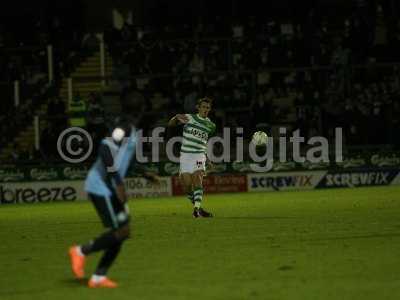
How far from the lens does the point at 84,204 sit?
2761 cm

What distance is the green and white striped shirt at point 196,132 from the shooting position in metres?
20.4

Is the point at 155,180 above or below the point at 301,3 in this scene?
below

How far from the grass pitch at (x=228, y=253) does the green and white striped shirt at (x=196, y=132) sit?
1.58 m

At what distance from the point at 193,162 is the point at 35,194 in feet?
35.6

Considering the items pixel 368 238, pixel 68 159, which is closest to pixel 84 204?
pixel 68 159

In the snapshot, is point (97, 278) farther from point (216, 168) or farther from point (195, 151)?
point (216, 168)

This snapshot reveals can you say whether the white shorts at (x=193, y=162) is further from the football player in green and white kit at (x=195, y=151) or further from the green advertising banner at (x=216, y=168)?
the green advertising banner at (x=216, y=168)

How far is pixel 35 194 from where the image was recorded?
29.9 meters

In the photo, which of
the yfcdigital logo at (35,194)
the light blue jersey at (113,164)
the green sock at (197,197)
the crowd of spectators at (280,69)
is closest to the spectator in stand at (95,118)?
the crowd of spectators at (280,69)

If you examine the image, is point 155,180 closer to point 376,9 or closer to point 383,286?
point 383,286

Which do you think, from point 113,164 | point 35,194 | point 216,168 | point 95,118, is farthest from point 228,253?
point 35,194

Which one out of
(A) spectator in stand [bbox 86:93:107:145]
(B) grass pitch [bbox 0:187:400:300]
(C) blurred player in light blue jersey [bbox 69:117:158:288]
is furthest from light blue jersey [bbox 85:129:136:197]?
(A) spectator in stand [bbox 86:93:107:145]

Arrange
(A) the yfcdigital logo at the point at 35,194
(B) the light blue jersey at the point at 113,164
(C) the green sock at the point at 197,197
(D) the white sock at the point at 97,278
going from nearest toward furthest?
(D) the white sock at the point at 97,278, (B) the light blue jersey at the point at 113,164, (C) the green sock at the point at 197,197, (A) the yfcdigital logo at the point at 35,194

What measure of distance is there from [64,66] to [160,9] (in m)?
4.66
